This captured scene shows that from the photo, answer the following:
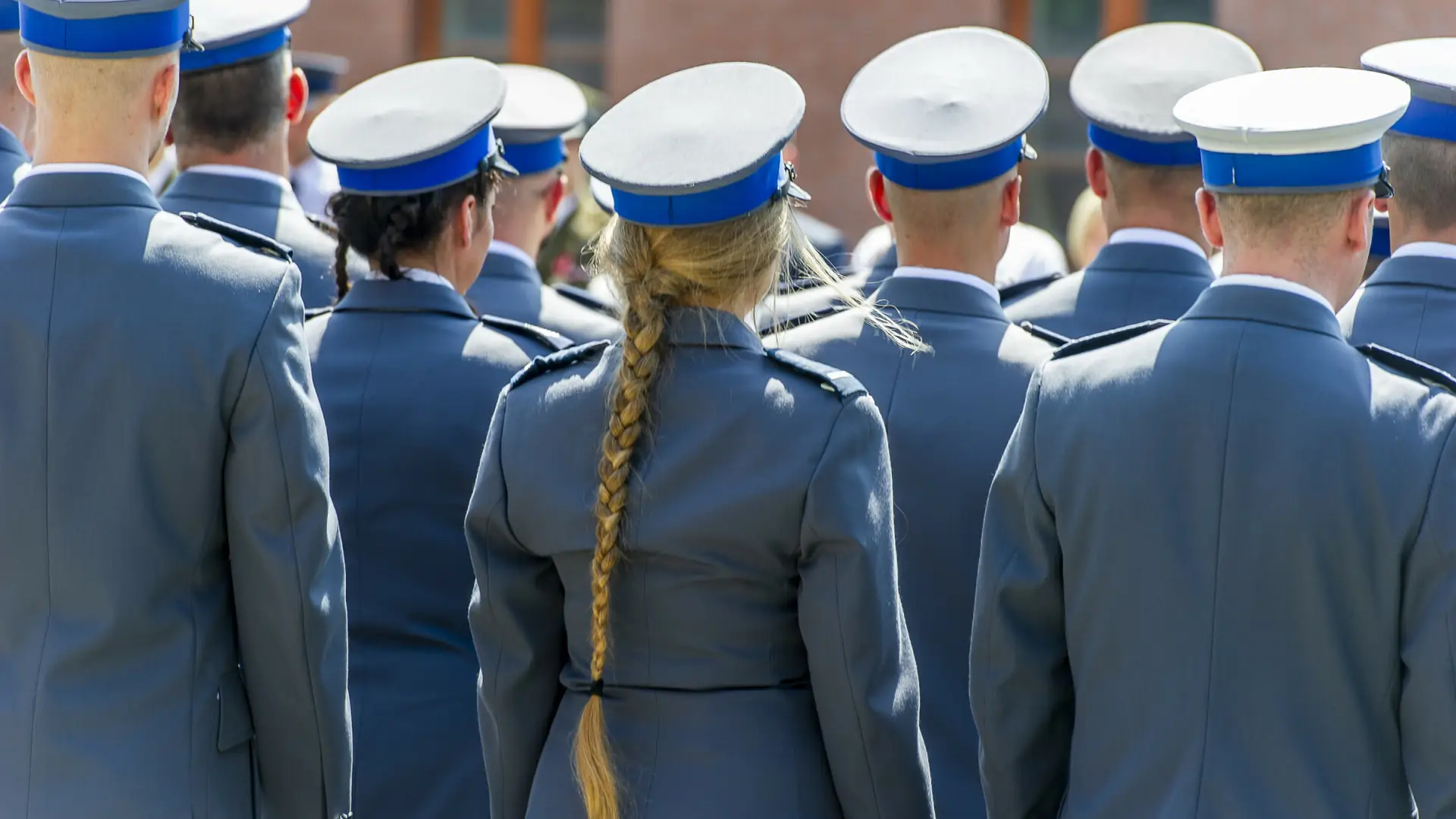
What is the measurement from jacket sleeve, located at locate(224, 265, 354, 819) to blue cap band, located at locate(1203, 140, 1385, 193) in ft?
4.06

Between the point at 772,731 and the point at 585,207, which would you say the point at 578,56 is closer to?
the point at 585,207

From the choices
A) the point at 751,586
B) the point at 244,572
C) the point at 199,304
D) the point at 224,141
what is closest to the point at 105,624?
the point at 244,572

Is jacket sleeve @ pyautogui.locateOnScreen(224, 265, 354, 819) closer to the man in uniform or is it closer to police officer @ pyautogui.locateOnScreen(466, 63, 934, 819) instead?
police officer @ pyautogui.locateOnScreen(466, 63, 934, 819)

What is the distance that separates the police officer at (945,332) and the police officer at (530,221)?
1.06 metres

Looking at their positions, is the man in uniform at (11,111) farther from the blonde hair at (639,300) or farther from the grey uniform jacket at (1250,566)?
the grey uniform jacket at (1250,566)

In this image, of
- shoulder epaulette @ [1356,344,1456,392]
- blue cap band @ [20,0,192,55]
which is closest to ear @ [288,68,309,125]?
blue cap band @ [20,0,192,55]

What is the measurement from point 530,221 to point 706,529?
202cm

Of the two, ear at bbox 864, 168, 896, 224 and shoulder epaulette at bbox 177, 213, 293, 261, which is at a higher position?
shoulder epaulette at bbox 177, 213, 293, 261

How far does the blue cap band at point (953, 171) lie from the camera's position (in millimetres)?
3096

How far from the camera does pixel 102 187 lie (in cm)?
247

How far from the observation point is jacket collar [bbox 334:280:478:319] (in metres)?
3.20

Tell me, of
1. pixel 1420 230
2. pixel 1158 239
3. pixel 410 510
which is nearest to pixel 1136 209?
pixel 1158 239

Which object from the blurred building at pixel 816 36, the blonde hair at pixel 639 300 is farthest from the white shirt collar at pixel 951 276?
the blurred building at pixel 816 36

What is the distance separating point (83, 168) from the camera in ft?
8.11
